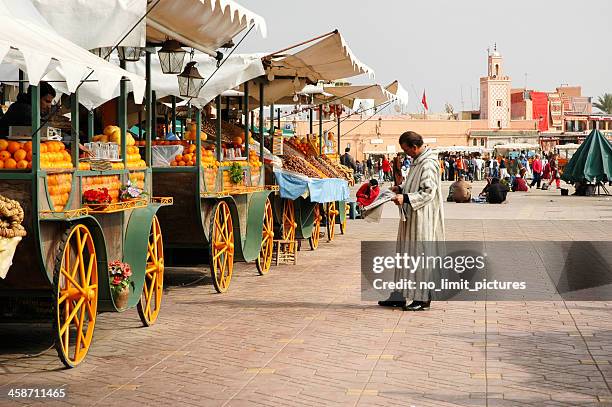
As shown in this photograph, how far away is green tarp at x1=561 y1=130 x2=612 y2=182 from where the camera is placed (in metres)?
35.1

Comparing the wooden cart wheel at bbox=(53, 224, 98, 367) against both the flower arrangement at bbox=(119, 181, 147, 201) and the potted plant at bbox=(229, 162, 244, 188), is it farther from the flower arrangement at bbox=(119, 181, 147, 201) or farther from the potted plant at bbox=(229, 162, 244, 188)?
the potted plant at bbox=(229, 162, 244, 188)

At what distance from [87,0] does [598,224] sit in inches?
601

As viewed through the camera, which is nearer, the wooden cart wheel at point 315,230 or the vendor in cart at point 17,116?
the vendor in cart at point 17,116

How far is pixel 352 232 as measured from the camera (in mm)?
19672

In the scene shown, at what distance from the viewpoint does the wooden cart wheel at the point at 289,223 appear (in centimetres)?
1425

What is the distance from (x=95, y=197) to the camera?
25.0 ft

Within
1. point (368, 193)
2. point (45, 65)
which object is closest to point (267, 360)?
point (45, 65)

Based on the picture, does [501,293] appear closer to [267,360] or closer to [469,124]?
[267,360]

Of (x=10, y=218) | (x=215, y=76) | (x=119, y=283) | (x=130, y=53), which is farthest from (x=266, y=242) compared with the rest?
(x=10, y=218)

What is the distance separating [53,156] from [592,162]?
30.3 m

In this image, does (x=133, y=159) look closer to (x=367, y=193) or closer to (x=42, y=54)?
(x=42, y=54)

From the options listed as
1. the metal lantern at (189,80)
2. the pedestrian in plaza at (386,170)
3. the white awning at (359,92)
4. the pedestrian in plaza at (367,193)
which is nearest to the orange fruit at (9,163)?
the metal lantern at (189,80)

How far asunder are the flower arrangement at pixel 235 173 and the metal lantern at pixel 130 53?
163 cm

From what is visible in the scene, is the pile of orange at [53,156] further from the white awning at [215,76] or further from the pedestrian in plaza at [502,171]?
the pedestrian in plaza at [502,171]
